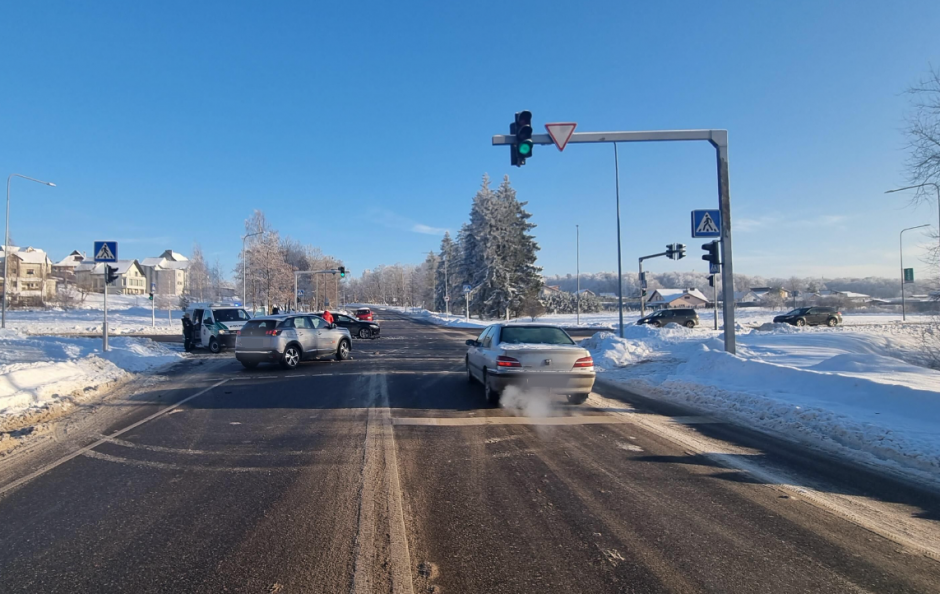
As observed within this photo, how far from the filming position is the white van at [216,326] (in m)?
22.3

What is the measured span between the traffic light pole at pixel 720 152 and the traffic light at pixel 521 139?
38 cm

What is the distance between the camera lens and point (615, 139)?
38.2 ft

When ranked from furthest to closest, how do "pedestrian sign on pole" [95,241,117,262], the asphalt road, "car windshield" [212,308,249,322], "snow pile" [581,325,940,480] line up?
"car windshield" [212,308,249,322] → "pedestrian sign on pole" [95,241,117,262] → "snow pile" [581,325,940,480] → the asphalt road

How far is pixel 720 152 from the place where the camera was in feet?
43.9

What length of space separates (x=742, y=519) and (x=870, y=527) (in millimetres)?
963

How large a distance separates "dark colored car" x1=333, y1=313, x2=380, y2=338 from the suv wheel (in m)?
16.8

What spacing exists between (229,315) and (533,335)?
1693cm

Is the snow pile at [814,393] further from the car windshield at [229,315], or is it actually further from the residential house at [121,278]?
the residential house at [121,278]

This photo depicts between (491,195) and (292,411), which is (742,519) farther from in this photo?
(491,195)

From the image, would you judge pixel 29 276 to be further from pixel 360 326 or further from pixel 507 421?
pixel 507 421

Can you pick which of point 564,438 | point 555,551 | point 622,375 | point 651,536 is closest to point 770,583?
point 651,536

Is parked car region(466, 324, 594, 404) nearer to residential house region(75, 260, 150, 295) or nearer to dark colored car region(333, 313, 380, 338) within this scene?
dark colored car region(333, 313, 380, 338)

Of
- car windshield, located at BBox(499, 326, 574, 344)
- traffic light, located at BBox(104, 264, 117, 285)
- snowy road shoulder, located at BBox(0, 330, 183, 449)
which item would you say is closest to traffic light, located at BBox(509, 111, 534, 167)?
car windshield, located at BBox(499, 326, 574, 344)

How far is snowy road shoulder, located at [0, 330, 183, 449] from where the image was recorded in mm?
9250
